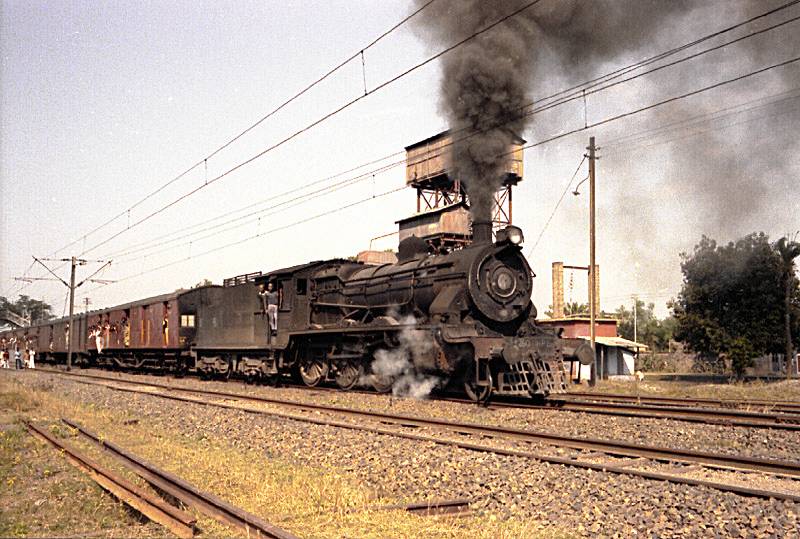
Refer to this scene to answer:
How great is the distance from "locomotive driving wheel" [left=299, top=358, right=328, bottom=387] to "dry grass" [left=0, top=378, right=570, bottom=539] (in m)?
8.21

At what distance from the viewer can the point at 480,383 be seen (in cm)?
1346

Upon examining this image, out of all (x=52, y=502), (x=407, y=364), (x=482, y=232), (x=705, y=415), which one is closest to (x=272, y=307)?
(x=407, y=364)

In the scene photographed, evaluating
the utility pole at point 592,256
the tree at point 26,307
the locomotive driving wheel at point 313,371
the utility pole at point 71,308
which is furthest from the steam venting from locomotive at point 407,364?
the tree at point 26,307

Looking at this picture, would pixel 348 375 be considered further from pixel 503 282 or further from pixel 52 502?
pixel 52 502

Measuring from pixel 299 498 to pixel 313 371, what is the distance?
12599mm

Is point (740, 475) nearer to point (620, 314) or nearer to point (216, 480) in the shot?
point (216, 480)

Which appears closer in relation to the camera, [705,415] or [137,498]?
[137,498]

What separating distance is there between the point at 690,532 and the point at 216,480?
4.44 meters

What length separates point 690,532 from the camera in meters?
5.48

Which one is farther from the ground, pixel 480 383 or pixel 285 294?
pixel 285 294

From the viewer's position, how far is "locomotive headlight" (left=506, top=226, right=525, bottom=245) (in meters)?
14.6

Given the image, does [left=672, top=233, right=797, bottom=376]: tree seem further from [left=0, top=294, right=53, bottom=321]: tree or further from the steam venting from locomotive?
[left=0, top=294, right=53, bottom=321]: tree

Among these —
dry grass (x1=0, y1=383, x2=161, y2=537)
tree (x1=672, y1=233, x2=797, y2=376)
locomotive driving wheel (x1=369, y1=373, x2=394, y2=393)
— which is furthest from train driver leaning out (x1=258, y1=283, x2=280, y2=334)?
tree (x1=672, y1=233, x2=797, y2=376)

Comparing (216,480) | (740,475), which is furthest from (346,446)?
(740,475)
